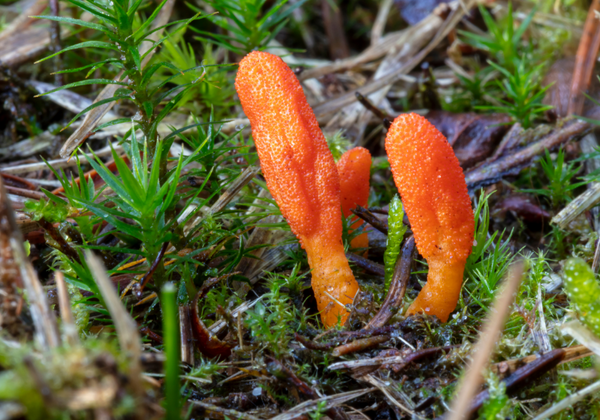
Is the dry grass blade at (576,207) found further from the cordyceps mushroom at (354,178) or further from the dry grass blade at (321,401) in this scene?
the dry grass blade at (321,401)

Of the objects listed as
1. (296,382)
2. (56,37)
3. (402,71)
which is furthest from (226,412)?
(402,71)

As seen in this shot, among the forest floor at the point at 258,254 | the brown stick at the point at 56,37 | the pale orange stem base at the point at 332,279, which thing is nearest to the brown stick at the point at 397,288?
the forest floor at the point at 258,254

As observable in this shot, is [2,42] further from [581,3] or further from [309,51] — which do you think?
[581,3]

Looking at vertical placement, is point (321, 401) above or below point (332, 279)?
below

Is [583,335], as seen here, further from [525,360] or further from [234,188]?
[234,188]

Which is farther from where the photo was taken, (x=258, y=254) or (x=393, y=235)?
(x=258, y=254)

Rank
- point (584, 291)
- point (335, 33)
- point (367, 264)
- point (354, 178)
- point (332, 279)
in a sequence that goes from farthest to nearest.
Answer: point (335, 33)
point (367, 264)
point (354, 178)
point (332, 279)
point (584, 291)

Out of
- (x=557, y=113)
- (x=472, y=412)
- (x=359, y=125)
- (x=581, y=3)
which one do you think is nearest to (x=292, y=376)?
(x=472, y=412)
